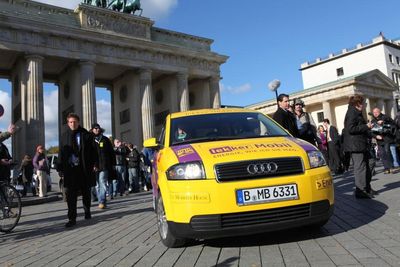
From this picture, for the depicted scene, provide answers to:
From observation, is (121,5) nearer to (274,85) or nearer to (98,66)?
(98,66)

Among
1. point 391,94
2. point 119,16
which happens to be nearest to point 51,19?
point 119,16

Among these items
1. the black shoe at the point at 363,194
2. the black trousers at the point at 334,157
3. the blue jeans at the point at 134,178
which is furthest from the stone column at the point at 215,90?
the black shoe at the point at 363,194

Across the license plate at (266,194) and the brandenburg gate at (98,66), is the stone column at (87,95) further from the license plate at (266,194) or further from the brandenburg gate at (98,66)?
the license plate at (266,194)

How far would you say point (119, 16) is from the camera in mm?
35625

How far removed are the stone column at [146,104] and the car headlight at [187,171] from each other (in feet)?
105

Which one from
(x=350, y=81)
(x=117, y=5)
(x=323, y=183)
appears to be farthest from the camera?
(x=350, y=81)

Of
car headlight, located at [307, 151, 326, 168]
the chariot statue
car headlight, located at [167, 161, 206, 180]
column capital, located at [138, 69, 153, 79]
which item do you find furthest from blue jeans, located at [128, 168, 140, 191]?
the chariot statue

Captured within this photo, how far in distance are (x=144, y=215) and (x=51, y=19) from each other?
92.1 feet

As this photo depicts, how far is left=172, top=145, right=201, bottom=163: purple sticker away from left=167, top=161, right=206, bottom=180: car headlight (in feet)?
0.20

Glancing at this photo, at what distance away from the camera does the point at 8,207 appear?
707cm

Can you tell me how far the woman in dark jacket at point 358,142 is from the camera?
764 centimetres

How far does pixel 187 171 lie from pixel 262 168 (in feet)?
2.57

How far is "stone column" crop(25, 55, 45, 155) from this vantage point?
2875cm

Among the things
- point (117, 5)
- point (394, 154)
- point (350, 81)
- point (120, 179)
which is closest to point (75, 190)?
point (120, 179)
